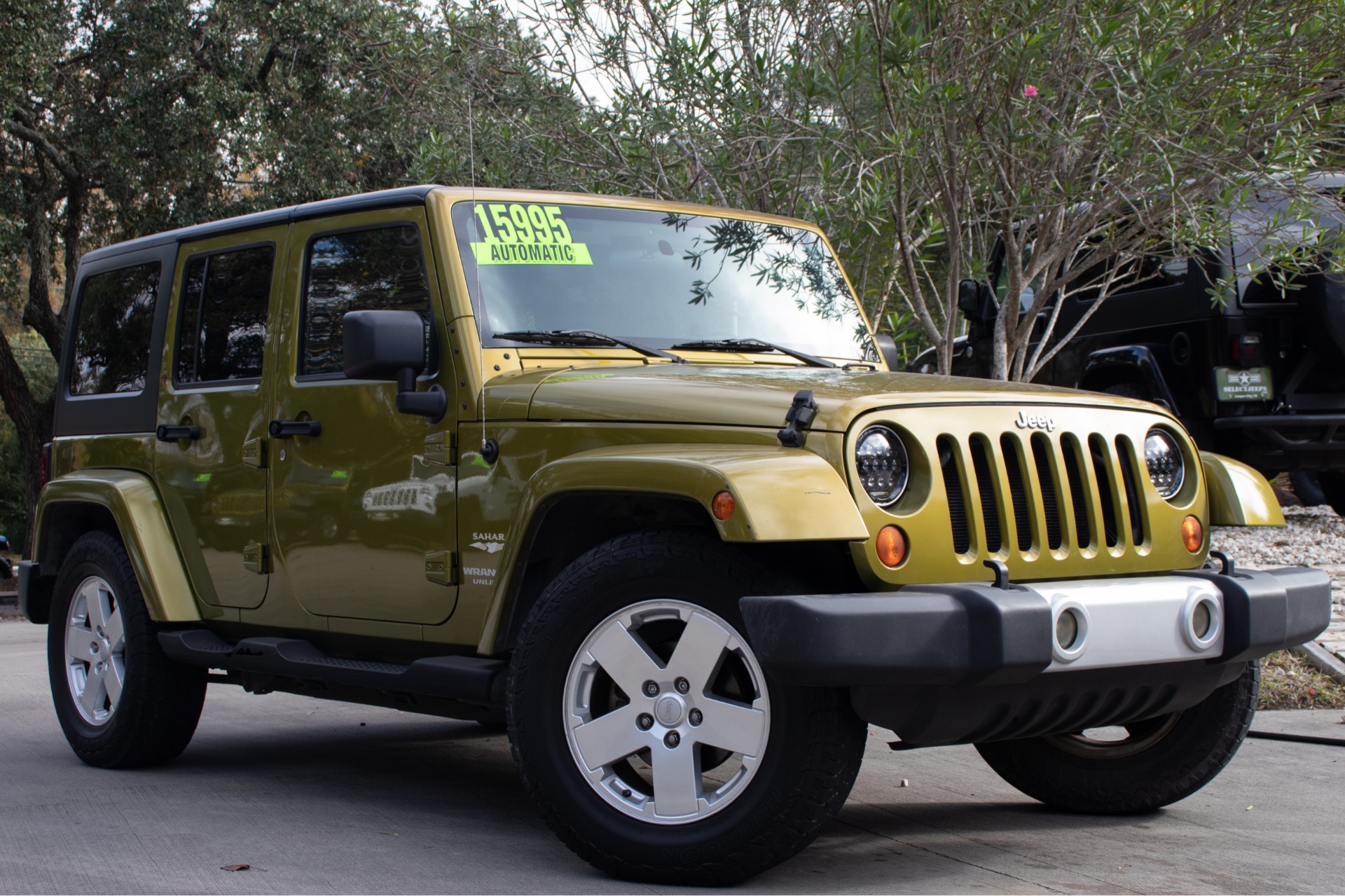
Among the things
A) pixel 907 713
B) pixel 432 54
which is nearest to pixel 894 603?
pixel 907 713

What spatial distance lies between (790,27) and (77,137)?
13241 millimetres

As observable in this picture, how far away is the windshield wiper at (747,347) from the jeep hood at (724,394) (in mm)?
350

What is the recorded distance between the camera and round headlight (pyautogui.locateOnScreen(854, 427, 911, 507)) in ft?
12.2

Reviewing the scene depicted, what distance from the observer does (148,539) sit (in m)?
5.59

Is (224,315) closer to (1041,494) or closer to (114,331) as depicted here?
(114,331)

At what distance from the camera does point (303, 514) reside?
5.05m

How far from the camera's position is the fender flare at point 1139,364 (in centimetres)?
1084

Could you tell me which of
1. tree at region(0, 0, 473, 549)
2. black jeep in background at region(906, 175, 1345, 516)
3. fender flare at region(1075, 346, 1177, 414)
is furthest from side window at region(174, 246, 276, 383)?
tree at region(0, 0, 473, 549)

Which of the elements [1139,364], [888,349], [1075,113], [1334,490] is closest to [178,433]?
[888,349]

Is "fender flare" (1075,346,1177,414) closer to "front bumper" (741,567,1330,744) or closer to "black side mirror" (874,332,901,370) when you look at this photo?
"black side mirror" (874,332,901,370)

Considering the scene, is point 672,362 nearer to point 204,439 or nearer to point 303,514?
point 303,514

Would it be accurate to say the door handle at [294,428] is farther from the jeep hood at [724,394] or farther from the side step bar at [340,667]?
the jeep hood at [724,394]

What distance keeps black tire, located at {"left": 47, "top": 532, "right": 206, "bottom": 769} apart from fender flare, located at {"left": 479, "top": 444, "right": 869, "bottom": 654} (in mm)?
2358

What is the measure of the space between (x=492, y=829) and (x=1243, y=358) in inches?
303
